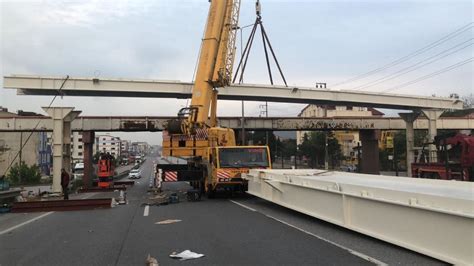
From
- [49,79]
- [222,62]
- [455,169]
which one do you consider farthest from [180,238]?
[49,79]

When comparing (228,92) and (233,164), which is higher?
(228,92)

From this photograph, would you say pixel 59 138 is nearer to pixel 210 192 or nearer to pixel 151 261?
pixel 210 192

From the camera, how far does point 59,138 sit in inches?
1169

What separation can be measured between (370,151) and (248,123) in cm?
1582

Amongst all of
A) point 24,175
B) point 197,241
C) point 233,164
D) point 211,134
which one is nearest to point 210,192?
point 233,164

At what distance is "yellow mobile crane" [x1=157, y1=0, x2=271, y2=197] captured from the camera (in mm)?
19844

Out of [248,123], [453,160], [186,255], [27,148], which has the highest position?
[248,123]

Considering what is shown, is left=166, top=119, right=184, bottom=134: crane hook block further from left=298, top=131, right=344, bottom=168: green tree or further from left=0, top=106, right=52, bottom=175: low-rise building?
left=0, top=106, right=52, bottom=175: low-rise building

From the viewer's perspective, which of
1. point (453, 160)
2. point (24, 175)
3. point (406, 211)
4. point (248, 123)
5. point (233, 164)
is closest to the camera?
point (406, 211)

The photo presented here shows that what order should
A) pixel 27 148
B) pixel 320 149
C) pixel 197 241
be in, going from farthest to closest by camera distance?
pixel 27 148 → pixel 320 149 → pixel 197 241

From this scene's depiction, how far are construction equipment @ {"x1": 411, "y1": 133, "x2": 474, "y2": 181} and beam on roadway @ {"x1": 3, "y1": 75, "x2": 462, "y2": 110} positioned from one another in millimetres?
15285

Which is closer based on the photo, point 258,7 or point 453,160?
point 453,160

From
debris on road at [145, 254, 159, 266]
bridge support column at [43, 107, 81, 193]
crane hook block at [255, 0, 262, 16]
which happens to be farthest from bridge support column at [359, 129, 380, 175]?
debris on road at [145, 254, 159, 266]

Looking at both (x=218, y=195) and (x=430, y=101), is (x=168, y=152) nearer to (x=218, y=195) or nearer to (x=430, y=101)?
(x=218, y=195)
